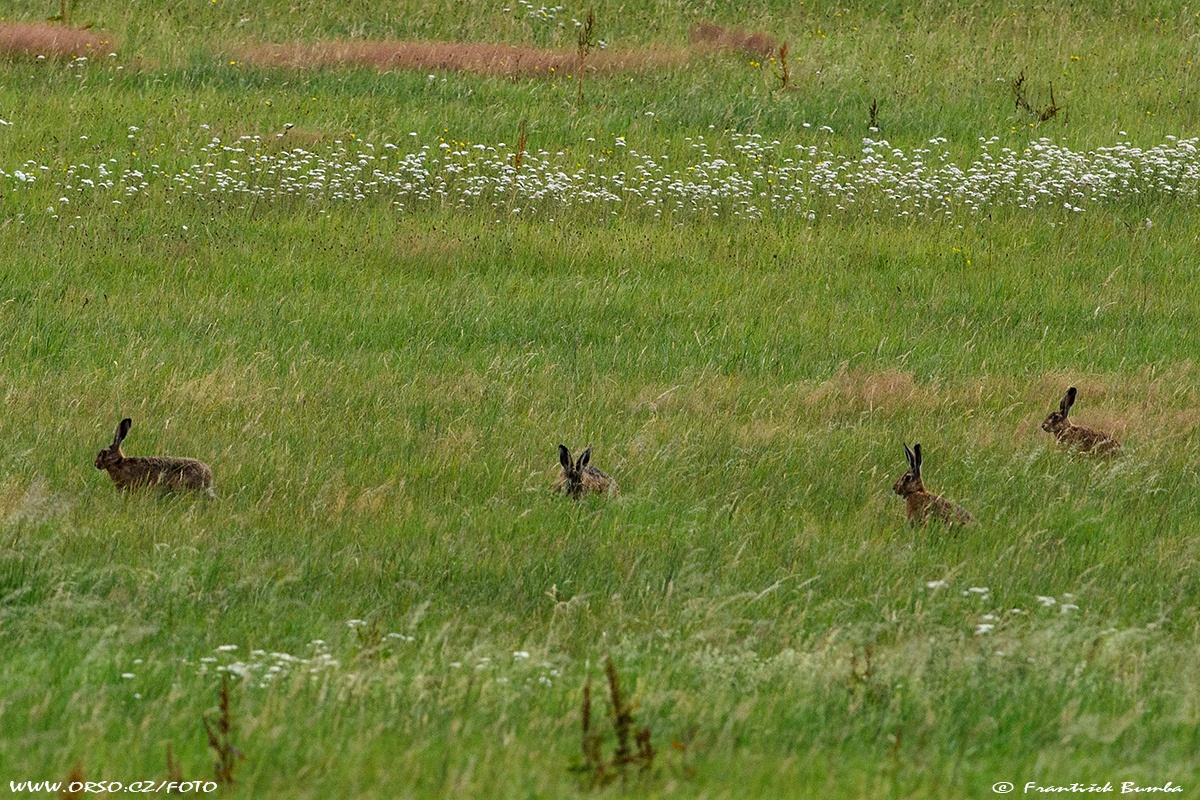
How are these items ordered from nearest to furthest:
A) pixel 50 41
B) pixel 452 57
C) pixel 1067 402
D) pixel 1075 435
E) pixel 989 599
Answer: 1. pixel 989 599
2. pixel 1075 435
3. pixel 1067 402
4. pixel 50 41
5. pixel 452 57

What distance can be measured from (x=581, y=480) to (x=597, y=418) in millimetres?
1658

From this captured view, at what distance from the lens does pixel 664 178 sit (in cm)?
1603

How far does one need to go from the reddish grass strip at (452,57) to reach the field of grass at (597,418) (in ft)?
A: 1.71

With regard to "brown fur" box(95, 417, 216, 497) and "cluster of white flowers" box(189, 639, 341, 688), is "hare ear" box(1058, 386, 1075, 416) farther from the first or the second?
"cluster of white flowers" box(189, 639, 341, 688)

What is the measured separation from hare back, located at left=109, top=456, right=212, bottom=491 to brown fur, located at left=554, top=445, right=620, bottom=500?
74.7 inches

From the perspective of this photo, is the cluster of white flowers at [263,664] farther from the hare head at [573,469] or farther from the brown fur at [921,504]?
the brown fur at [921,504]

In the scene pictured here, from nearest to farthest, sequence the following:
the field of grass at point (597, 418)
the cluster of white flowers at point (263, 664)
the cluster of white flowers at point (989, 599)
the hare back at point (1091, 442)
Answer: the field of grass at point (597, 418) < the cluster of white flowers at point (263, 664) < the cluster of white flowers at point (989, 599) < the hare back at point (1091, 442)

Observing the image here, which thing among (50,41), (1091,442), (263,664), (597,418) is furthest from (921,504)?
(50,41)

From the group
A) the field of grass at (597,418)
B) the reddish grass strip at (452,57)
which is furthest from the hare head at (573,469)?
the reddish grass strip at (452,57)

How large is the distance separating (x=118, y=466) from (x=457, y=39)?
16.8 metres

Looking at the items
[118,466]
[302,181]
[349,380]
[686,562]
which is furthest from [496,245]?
[686,562]

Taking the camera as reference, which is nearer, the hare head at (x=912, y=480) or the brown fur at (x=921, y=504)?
the brown fur at (x=921, y=504)

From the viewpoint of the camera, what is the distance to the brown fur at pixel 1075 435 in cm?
936

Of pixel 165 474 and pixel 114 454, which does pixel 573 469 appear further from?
pixel 114 454
